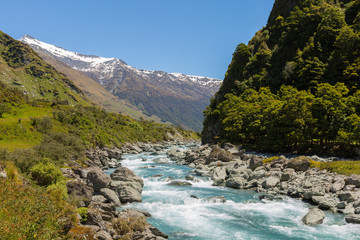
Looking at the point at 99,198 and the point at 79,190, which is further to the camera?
the point at 99,198

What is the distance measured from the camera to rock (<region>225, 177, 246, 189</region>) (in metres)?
32.9

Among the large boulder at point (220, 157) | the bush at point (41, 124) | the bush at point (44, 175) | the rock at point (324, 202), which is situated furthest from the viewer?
the large boulder at point (220, 157)

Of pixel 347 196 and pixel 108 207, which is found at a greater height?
pixel 347 196

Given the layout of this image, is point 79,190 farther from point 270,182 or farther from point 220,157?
point 220,157

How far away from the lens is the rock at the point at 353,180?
26297mm

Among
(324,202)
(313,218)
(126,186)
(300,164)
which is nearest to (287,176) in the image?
(300,164)

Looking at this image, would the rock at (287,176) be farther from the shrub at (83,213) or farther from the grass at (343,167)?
the shrub at (83,213)

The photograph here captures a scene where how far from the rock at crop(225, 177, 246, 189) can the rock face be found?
43.5 feet

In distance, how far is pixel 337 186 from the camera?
1043 inches

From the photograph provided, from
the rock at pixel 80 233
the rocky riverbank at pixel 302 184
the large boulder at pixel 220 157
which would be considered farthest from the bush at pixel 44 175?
the large boulder at pixel 220 157

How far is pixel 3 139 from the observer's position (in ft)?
123

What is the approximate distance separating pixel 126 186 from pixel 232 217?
40.7ft

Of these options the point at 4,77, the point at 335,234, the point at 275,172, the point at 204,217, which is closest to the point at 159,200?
the point at 204,217

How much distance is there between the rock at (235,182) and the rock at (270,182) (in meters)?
2.91
